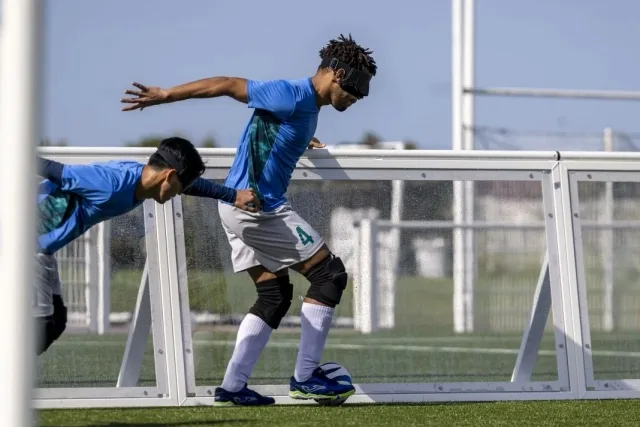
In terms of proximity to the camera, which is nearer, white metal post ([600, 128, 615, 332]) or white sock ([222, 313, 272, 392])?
white sock ([222, 313, 272, 392])

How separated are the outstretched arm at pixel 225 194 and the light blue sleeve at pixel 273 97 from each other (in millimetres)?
423

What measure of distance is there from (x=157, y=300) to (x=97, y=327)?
0.46m

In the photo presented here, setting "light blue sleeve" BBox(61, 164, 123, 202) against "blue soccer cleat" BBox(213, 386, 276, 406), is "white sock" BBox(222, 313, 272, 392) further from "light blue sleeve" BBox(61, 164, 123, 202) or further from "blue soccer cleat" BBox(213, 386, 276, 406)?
"light blue sleeve" BBox(61, 164, 123, 202)

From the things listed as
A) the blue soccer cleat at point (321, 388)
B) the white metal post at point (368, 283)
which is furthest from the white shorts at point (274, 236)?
the white metal post at point (368, 283)

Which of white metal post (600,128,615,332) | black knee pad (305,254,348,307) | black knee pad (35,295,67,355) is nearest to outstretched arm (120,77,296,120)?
black knee pad (305,254,348,307)

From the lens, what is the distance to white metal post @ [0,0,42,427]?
8.53 ft

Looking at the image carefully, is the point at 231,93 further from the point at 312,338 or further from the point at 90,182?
the point at 312,338

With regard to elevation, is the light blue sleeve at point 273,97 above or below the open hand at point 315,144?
above

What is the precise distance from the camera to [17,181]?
263cm

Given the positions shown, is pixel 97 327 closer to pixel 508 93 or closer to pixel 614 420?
pixel 614 420

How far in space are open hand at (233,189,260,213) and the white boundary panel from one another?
1.91ft

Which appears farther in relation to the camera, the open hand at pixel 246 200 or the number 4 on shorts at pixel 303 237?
the number 4 on shorts at pixel 303 237

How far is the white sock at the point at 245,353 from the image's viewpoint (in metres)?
6.05

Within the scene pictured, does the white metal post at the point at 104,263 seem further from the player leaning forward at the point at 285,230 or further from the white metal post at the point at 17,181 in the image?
the white metal post at the point at 17,181
